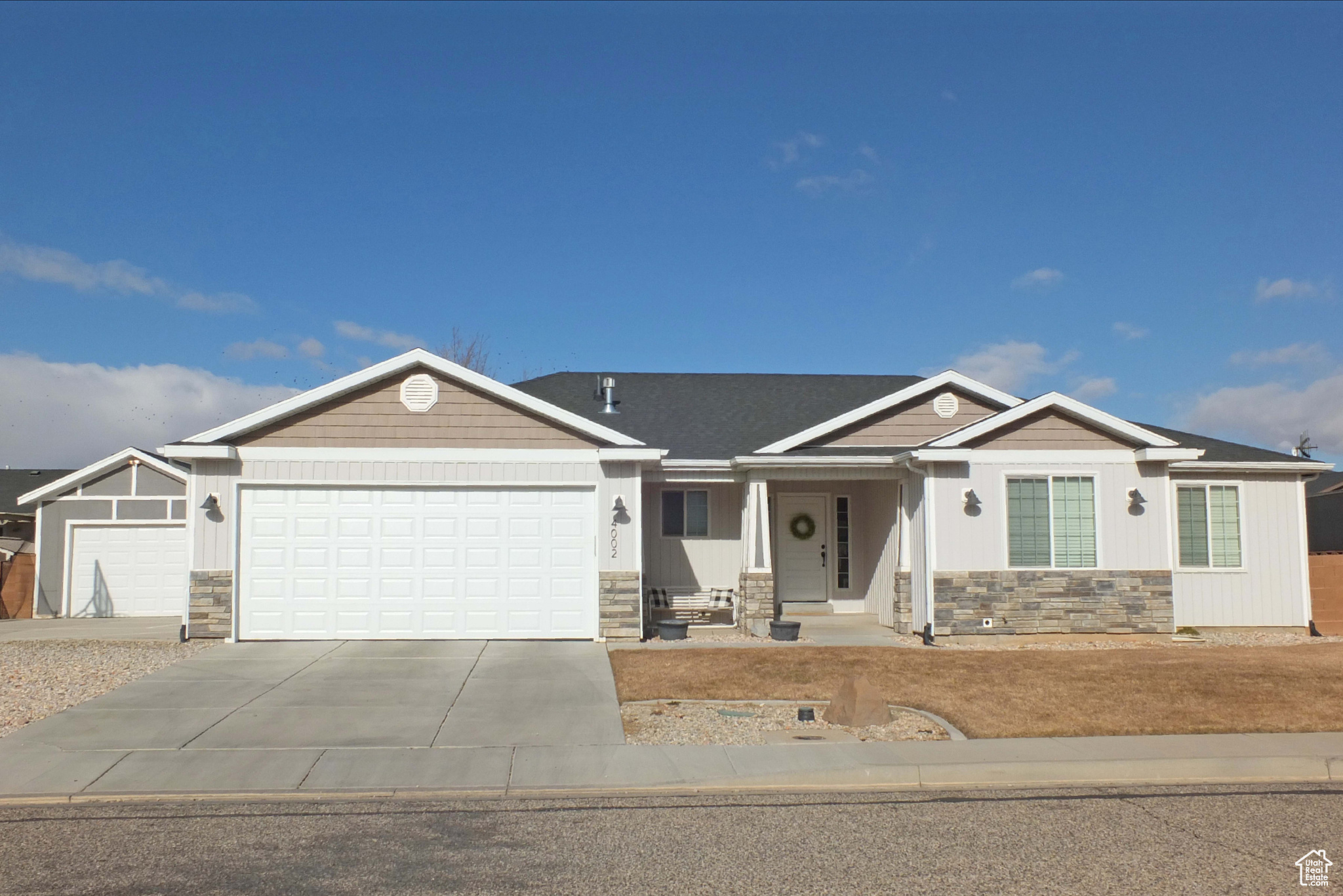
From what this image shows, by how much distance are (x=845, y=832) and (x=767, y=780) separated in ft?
4.36

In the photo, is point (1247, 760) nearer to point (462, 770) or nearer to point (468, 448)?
point (462, 770)

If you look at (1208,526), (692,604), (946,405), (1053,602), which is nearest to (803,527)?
(692,604)

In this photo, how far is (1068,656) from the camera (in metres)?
13.2

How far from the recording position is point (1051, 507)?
49.5 feet

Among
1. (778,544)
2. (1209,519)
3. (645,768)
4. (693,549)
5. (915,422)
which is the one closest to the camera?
(645,768)

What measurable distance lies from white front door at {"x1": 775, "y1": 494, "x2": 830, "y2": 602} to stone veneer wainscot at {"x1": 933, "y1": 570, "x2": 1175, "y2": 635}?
3889mm

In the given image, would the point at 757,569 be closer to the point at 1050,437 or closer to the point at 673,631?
the point at 673,631

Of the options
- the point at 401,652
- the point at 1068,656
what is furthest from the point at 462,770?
the point at 1068,656

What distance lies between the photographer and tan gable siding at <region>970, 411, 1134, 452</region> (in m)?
15.1

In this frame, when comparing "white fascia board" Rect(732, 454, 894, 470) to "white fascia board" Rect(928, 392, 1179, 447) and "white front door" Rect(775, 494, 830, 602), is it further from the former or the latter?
"white front door" Rect(775, 494, 830, 602)

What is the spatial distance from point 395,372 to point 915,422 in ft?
28.7

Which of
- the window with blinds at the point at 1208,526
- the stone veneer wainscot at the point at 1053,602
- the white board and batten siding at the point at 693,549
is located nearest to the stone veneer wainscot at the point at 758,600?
the white board and batten siding at the point at 693,549

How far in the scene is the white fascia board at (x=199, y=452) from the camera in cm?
1398

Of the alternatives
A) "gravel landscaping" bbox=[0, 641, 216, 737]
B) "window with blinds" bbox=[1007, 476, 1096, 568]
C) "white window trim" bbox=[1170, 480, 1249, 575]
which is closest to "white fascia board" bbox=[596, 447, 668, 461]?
"window with blinds" bbox=[1007, 476, 1096, 568]
